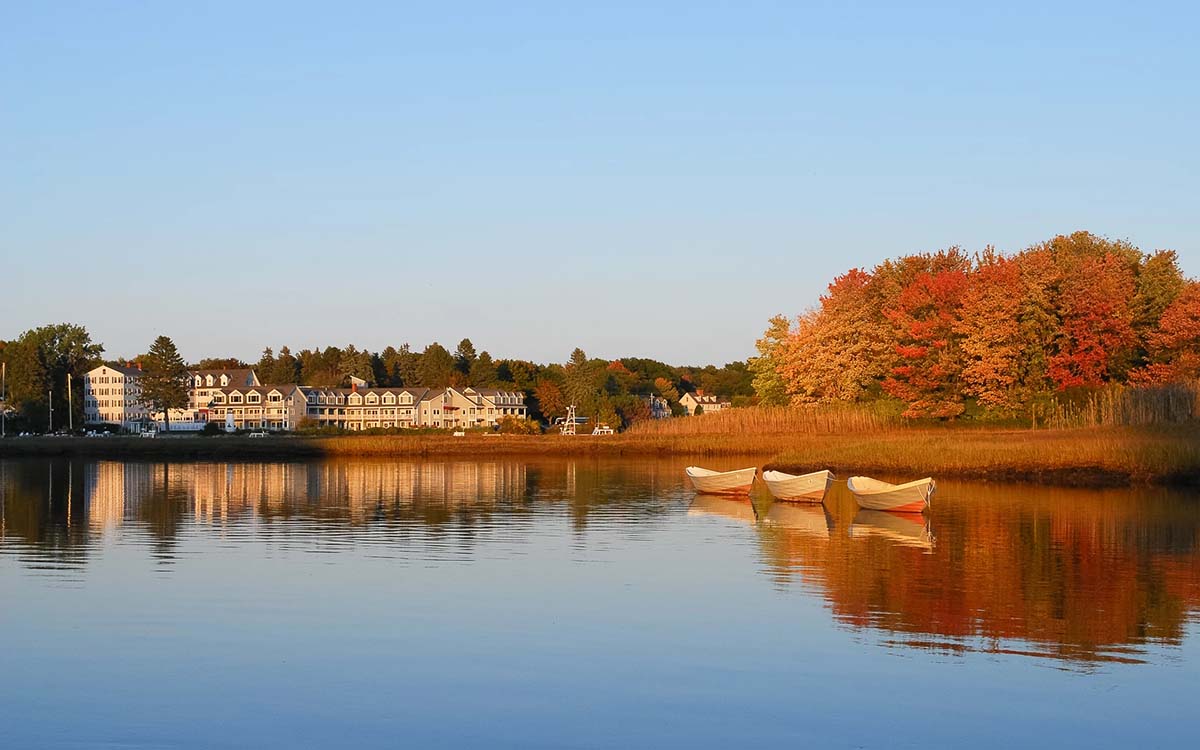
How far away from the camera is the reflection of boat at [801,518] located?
123ft

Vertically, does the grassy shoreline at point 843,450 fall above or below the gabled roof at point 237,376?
below

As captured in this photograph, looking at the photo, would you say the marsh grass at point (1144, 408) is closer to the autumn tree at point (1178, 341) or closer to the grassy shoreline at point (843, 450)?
the grassy shoreline at point (843, 450)

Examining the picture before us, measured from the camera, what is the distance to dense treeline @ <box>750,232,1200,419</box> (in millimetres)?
73500

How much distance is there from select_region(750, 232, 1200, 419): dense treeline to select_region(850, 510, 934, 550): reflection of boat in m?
34.1

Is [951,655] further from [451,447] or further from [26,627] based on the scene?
[451,447]

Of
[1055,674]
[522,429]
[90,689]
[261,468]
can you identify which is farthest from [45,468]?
[1055,674]

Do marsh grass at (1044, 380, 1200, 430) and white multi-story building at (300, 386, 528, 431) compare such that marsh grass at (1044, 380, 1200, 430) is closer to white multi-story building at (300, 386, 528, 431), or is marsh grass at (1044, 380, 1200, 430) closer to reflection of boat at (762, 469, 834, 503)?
reflection of boat at (762, 469, 834, 503)

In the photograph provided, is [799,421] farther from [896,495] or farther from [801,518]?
[801,518]

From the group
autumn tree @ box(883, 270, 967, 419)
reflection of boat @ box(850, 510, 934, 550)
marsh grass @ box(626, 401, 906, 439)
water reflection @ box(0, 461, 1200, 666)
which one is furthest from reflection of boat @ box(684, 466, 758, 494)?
autumn tree @ box(883, 270, 967, 419)

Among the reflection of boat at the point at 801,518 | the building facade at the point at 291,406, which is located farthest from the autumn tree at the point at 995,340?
the building facade at the point at 291,406

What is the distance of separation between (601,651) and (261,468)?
213 ft

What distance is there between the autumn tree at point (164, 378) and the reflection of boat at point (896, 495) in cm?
12167

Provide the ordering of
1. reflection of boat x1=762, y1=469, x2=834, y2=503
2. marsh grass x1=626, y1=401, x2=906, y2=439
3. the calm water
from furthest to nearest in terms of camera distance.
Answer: marsh grass x1=626, y1=401, x2=906, y2=439 → reflection of boat x1=762, y1=469, x2=834, y2=503 → the calm water

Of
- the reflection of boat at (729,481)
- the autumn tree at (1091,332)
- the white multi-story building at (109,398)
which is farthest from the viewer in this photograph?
the white multi-story building at (109,398)
